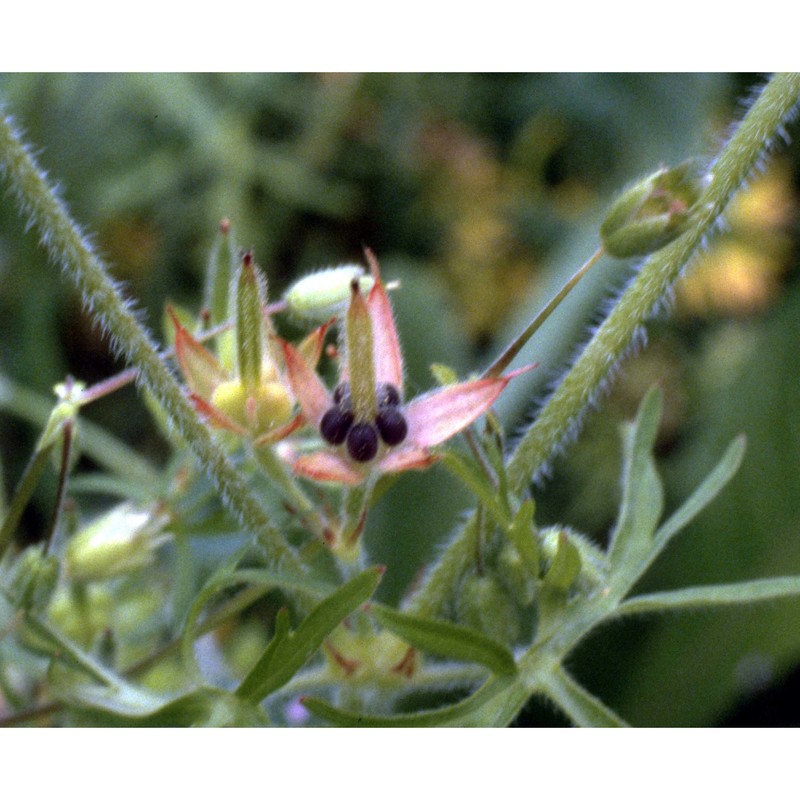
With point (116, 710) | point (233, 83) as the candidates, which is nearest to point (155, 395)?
point (116, 710)

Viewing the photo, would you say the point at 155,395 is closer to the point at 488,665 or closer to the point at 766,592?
the point at 488,665

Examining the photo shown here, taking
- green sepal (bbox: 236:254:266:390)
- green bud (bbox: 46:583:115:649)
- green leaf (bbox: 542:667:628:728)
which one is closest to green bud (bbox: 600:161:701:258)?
green sepal (bbox: 236:254:266:390)

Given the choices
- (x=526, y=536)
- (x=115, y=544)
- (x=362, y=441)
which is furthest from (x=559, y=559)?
(x=115, y=544)

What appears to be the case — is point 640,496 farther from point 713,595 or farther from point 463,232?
point 463,232

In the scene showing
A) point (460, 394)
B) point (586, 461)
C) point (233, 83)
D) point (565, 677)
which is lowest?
point (586, 461)

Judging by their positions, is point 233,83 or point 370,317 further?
point 233,83

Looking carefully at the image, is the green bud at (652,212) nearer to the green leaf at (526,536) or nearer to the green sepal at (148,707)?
the green leaf at (526,536)
